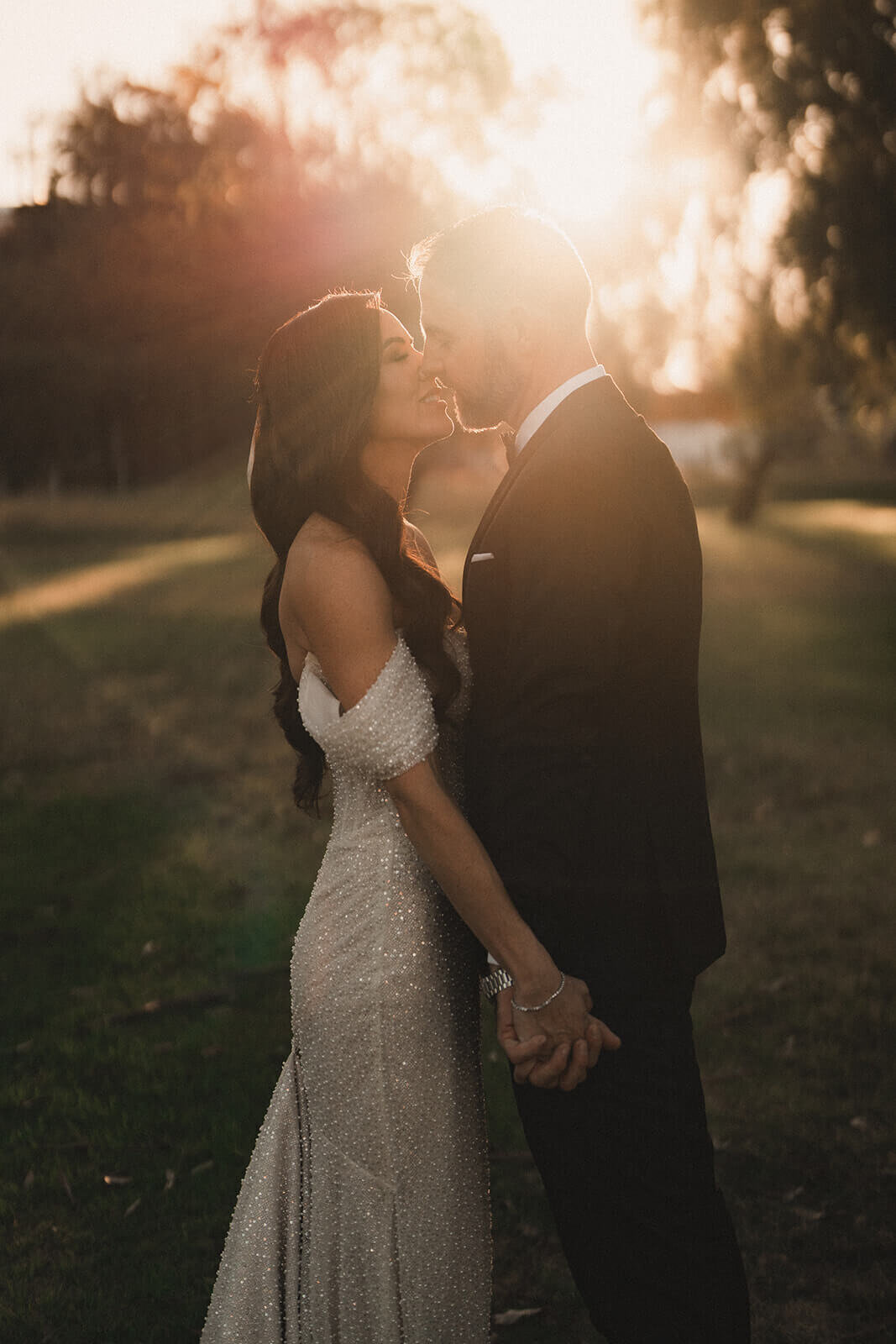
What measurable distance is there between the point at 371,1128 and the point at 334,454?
58.9 inches

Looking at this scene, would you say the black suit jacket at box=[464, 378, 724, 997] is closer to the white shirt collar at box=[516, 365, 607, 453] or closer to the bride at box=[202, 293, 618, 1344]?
the white shirt collar at box=[516, 365, 607, 453]

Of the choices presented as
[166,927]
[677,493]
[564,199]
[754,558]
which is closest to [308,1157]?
[677,493]

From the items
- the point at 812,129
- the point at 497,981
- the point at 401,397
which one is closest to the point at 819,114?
the point at 812,129

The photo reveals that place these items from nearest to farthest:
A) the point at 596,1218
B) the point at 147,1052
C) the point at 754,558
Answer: the point at 596,1218, the point at 147,1052, the point at 754,558

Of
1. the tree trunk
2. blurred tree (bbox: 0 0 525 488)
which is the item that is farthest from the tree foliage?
the tree trunk

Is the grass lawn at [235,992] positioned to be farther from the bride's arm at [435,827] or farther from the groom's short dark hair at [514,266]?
the groom's short dark hair at [514,266]

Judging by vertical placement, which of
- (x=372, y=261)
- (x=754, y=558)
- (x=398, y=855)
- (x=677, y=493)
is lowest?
(x=754, y=558)

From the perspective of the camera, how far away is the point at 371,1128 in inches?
104

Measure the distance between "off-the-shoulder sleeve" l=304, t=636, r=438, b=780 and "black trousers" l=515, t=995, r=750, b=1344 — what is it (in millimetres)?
628

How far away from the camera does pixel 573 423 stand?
2.33 metres

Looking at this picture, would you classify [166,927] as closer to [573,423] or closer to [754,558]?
[573,423]

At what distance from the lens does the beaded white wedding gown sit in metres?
2.63

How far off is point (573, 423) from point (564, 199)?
34.7 ft

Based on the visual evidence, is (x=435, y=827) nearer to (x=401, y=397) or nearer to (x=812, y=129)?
(x=401, y=397)
